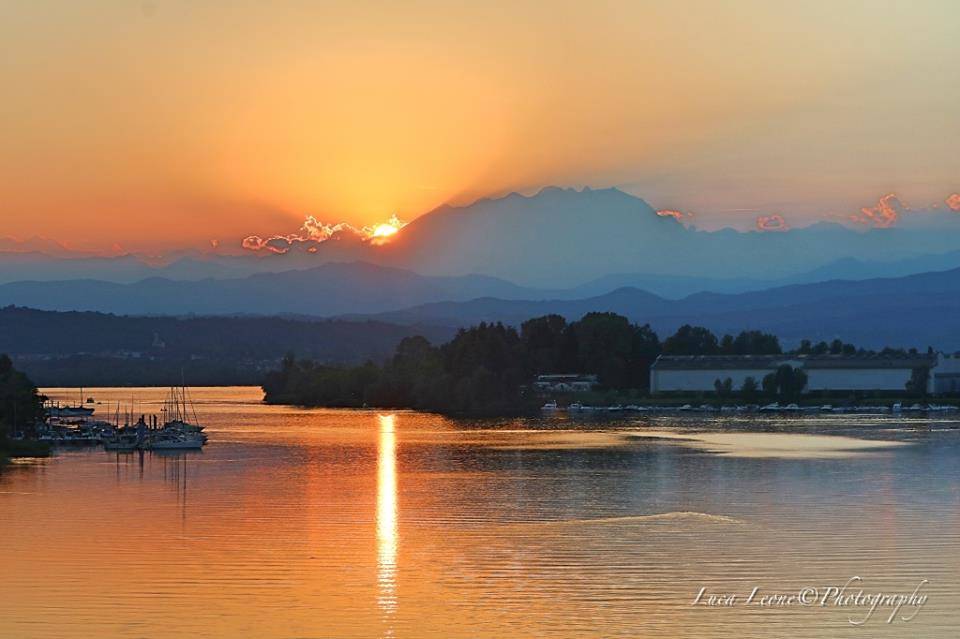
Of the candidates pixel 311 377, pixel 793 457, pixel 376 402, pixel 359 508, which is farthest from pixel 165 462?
pixel 311 377

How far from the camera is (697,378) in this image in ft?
361

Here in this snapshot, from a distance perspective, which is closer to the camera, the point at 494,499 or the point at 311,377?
the point at 494,499

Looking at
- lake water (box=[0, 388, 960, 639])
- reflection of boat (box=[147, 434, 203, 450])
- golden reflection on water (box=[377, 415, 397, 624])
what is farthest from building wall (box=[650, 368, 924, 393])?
reflection of boat (box=[147, 434, 203, 450])

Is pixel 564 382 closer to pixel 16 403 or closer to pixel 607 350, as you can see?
pixel 607 350

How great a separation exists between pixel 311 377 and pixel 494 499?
291 feet

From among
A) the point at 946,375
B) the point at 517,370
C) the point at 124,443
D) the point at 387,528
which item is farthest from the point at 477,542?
the point at 946,375

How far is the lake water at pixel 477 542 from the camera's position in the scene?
73.2 feet

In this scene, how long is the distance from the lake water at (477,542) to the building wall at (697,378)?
52.2 meters

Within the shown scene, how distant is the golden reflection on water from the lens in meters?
24.4

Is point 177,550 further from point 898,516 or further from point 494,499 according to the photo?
point 898,516

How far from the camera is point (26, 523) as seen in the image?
33469mm

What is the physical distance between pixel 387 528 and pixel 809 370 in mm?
80493

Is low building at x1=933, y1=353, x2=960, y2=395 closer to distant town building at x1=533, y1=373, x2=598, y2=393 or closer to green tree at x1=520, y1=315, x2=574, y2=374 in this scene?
distant town building at x1=533, y1=373, x2=598, y2=393
